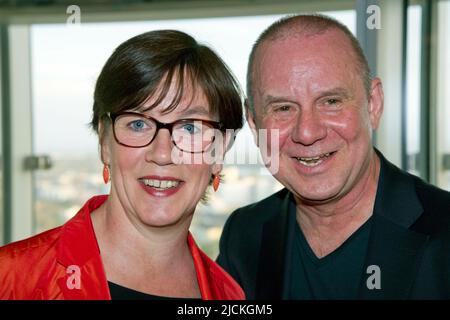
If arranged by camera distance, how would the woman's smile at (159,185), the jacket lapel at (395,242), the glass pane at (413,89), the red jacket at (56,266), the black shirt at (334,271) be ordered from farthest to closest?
the glass pane at (413,89), the black shirt at (334,271), the jacket lapel at (395,242), the woman's smile at (159,185), the red jacket at (56,266)

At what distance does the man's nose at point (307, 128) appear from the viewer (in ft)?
4.63

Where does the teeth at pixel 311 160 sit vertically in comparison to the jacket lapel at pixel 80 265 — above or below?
above

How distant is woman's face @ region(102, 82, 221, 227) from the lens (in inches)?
47.1

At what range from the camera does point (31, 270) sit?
112 cm

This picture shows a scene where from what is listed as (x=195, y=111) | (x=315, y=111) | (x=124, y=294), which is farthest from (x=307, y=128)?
(x=124, y=294)

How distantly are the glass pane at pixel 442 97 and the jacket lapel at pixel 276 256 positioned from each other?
1.43m

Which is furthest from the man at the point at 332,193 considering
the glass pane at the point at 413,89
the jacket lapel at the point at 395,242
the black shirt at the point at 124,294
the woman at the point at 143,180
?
the glass pane at the point at 413,89

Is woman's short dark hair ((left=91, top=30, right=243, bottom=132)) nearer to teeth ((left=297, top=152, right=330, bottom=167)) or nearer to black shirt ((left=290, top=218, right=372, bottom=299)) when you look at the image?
teeth ((left=297, top=152, right=330, bottom=167))

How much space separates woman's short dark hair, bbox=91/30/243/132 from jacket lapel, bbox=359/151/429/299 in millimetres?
489

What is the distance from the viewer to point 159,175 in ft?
4.00

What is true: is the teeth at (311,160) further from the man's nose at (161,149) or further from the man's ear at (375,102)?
the man's nose at (161,149)

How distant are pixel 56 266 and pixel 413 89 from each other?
2157mm

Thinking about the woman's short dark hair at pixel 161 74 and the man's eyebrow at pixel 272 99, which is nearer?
the woman's short dark hair at pixel 161 74

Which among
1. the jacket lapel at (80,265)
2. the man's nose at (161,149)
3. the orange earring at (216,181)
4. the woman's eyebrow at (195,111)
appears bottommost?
the jacket lapel at (80,265)
